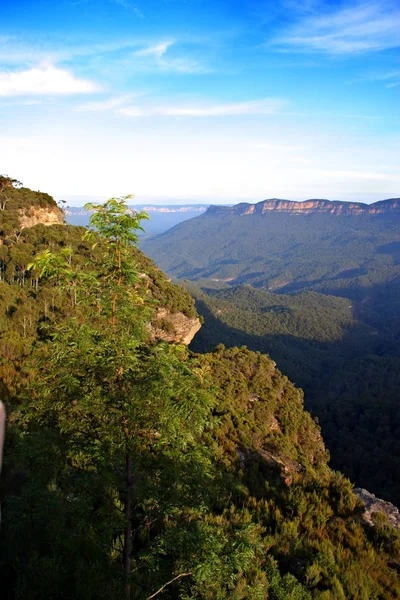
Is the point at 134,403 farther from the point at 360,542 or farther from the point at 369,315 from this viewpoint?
the point at 369,315

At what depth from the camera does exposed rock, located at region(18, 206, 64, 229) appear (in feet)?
140

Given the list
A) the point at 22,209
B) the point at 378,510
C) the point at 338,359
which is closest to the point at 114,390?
the point at 378,510

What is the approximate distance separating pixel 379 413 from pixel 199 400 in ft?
227

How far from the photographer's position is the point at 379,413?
63.1 m

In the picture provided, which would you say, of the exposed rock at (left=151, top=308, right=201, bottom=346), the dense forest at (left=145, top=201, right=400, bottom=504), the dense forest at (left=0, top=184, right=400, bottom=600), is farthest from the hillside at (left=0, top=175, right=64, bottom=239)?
the dense forest at (left=0, top=184, right=400, bottom=600)

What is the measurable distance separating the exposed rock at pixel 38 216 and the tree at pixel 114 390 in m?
41.5

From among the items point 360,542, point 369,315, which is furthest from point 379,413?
point 369,315

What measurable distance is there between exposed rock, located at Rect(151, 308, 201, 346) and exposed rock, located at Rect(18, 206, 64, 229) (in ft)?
67.5

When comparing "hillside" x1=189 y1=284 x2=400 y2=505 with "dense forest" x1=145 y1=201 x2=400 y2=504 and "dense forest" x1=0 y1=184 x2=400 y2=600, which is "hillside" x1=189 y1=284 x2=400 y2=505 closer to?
"dense forest" x1=145 y1=201 x2=400 y2=504

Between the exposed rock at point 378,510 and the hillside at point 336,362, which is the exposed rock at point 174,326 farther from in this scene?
the hillside at point 336,362

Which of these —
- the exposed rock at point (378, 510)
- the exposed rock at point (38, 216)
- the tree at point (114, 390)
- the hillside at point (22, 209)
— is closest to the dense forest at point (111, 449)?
the tree at point (114, 390)

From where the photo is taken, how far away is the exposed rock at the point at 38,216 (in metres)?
42.8

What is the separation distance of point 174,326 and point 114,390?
108 ft

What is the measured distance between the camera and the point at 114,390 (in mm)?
5441
